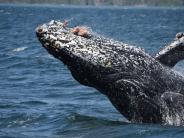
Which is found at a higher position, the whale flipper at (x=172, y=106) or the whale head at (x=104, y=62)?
the whale head at (x=104, y=62)

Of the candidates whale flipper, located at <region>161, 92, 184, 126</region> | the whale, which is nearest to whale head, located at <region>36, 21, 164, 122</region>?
the whale

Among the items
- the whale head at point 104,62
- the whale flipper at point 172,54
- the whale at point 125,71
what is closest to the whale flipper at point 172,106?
the whale at point 125,71

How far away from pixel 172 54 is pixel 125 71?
3.85 feet

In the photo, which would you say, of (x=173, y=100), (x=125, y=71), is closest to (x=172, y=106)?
(x=173, y=100)

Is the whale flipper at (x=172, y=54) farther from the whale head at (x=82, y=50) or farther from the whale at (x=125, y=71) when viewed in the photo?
the whale head at (x=82, y=50)

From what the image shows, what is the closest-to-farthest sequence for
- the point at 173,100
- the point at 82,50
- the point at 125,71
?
the point at 82,50
the point at 125,71
the point at 173,100

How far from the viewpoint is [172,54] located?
1320cm

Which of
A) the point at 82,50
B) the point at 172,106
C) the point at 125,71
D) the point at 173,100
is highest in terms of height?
the point at 82,50

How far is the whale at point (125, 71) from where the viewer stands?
12406 mm

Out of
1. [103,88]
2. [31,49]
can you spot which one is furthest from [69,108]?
[31,49]

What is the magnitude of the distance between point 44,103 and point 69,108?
1.16m

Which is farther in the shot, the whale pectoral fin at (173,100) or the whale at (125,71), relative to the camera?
the whale pectoral fin at (173,100)

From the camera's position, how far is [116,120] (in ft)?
47.3

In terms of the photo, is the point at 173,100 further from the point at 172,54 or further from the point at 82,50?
the point at 82,50
